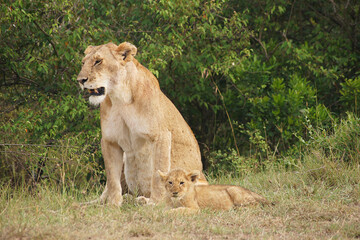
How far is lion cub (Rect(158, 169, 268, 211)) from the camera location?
18.8 ft

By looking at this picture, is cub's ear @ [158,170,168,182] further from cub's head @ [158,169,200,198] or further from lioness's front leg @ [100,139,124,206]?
lioness's front leg @ [100,139,124,206]

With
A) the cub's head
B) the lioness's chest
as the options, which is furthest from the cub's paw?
the lioness's chest

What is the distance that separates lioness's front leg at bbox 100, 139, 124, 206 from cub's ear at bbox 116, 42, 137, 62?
3.18ft

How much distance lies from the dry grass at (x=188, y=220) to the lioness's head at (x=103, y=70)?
1207mm

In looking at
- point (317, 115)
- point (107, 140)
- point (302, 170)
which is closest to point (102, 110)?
point (107, 140)

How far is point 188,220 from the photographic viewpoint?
5.30m

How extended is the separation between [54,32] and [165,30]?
178 centimetres

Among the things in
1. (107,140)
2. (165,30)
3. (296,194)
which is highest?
(165,30)

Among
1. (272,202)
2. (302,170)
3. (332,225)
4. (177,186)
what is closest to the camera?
(332,225)

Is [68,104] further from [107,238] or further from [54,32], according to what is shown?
[107,238]

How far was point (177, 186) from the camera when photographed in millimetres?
5688

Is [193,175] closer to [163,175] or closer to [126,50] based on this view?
[163,175]

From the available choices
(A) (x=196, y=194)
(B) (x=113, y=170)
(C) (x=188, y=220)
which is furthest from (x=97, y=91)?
(C) (x=188, y=220)

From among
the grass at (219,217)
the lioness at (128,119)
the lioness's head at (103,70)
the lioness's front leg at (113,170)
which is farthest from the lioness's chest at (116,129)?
the grass at (219,217)
